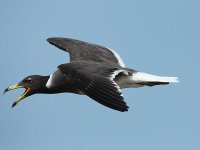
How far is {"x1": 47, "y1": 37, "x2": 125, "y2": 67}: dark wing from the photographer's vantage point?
13385mm

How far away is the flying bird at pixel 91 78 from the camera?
10.6m

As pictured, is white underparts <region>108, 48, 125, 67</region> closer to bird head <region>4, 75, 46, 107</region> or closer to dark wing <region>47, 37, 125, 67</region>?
dark wing <region>47, 37, 125, 67</region>

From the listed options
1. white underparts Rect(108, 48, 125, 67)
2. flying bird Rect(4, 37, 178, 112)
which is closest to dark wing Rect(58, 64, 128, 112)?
flying bird Rect(4, 37, 178, 112)

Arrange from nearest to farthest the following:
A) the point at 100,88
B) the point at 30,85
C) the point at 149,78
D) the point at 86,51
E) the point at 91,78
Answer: the point at 100,88 → the point at 91,78 → the point at 149,78 → the point at 30,85 → the point at 86,51

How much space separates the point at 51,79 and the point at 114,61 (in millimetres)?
1328

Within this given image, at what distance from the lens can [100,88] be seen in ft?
35.1

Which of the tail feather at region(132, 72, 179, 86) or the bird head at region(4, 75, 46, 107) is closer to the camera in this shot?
the tail feather at region(132, 72, 179, 86)

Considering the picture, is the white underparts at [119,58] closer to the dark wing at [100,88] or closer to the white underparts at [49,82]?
the white underparts at [49,82]

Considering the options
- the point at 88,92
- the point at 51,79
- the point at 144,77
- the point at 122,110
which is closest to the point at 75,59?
the point at 51,79

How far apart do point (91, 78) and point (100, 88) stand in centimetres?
36

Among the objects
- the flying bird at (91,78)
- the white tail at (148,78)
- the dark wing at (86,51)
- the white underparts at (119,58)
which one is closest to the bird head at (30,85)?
the flying bird at (91,78)

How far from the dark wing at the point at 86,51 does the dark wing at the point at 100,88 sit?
1988mm

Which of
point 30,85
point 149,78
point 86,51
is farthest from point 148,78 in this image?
point 30,85

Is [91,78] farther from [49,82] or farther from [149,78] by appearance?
[49,82]
